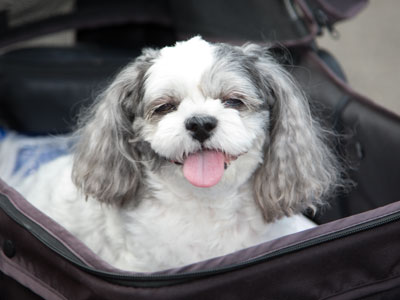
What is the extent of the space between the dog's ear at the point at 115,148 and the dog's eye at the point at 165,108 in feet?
0.38

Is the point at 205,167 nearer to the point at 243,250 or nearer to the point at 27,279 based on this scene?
the point at 243,250

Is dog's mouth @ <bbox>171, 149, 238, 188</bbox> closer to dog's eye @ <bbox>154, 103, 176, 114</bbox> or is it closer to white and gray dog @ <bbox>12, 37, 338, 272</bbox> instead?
white and gray dog @ <bbox>12, 37, 338, 272</bbox>

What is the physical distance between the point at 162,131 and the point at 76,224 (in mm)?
592

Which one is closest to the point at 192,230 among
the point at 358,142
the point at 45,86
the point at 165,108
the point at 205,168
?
the point at 205,168

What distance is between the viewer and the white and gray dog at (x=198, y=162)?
149 centimetres

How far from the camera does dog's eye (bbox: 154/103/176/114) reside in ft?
4.98

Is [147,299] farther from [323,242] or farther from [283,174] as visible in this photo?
[283,174]

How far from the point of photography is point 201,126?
1.42 m

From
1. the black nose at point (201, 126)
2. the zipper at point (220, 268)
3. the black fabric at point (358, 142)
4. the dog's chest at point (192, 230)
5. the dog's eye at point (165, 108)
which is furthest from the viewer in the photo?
the black fabric at point (358, 142)

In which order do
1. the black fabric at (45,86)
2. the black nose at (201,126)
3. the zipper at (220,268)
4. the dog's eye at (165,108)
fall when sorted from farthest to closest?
the black fabric at (45,86) < the dog's eye at (165,108) < the black nose at (201,126) < the zipper at (220,268)

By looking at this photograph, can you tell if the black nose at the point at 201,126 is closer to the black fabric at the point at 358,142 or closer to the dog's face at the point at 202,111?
the dog's face at the point at 202,111

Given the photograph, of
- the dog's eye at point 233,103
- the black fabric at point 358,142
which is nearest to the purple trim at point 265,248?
the dog's eye at point 233,103

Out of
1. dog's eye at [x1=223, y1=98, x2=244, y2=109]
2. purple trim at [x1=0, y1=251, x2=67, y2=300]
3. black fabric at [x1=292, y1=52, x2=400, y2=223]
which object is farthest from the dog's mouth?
black fabric at [x1=292, y1=52, x2=400, y2=223]

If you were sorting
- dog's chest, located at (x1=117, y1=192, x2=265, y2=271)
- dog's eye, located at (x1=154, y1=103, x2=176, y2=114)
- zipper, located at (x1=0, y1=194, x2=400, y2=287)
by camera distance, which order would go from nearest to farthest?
zipper, located at (x1=0, y1=194, x2=400, y2=287)
dog's eye, located at (x1=154, y1=103, x2=176, y2=114)
dog's chest, located at (x1=117, y1=192, x2=265, y2=271)
